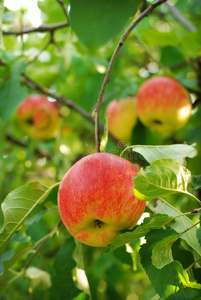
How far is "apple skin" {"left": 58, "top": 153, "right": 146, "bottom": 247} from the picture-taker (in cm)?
92

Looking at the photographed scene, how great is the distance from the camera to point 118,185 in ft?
3.05

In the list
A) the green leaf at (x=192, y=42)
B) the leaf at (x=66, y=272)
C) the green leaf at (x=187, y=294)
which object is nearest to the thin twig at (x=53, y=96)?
the green leaf at (x=192, y=42)

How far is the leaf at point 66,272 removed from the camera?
4.45 ft

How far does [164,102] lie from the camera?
2.10 metres

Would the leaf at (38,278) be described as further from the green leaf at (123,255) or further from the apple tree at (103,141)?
the green leaf at (123,255)

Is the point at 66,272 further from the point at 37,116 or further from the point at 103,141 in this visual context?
the point at 37,116

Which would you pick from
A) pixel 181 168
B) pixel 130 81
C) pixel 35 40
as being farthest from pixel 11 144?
pixel 181 168

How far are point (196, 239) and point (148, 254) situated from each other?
173 mm

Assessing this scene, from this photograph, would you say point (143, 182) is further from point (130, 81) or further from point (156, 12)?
point (156, 12)

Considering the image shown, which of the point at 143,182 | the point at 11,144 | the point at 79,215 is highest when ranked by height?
the point at 143,182

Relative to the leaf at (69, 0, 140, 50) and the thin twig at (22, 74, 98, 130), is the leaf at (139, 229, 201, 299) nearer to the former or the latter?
the leaf at (69, 0, 140, 50)

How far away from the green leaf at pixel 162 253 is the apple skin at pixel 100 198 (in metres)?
0.12

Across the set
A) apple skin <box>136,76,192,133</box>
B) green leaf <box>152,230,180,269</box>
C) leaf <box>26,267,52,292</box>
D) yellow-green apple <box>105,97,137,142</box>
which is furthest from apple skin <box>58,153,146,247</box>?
yellow-green apple <box>105,97,137,142</box>

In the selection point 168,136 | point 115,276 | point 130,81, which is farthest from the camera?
point 168,136
